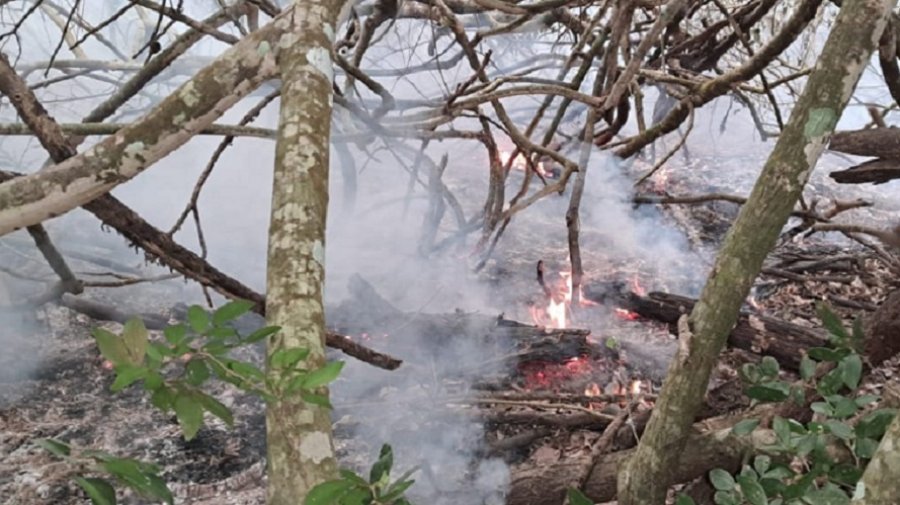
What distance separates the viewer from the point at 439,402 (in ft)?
8.72

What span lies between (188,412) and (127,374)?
9 centimetres

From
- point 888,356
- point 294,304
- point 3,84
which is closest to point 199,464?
point 3,84

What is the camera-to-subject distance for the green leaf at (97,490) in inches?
33.4

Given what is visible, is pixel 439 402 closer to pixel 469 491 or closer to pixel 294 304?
pixel 469 491

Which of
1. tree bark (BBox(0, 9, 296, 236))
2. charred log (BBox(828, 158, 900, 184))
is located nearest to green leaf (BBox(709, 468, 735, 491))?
tree bark (BBox(0, 9, 296, 236))

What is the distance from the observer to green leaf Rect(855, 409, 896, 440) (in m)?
1.34

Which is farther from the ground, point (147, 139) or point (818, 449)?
point (147, 139)

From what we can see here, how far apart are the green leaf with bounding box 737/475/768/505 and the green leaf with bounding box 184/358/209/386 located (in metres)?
1.00

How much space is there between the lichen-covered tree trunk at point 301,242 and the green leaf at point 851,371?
1.09 metres

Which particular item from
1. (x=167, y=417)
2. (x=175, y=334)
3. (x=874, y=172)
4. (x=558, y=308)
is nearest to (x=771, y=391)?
(x=874, y=172)

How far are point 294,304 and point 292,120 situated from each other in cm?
36

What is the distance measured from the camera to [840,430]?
52.1 inches

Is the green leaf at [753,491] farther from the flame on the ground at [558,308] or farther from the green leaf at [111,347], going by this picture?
the flame on the ground at [558,308]

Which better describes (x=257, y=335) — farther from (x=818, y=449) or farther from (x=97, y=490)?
(x=818, y=449)
